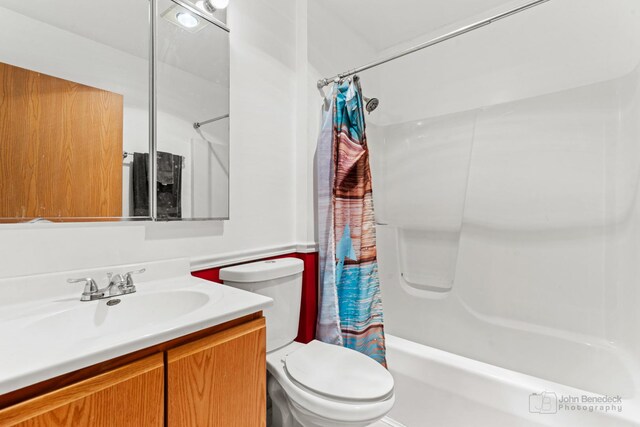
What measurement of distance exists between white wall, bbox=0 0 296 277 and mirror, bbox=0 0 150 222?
0.08m

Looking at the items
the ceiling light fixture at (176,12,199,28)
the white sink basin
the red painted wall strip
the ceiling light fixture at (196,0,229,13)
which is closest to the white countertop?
the white sink basin

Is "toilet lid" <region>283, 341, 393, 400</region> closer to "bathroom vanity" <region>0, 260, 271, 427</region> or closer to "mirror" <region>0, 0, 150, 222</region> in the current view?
"bathroom vanity" <region>0, 260, 271, 427</region>

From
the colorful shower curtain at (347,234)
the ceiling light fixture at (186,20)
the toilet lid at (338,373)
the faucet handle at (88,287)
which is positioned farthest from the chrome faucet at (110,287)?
the ceiling light fixture at (186,20)

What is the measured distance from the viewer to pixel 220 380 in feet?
2.59

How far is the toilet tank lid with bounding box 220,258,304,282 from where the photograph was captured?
124cm

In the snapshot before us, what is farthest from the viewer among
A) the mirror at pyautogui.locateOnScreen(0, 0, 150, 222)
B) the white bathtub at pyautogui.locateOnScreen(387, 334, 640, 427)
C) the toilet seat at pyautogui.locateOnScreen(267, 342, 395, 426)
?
the white bathtub at pyautogui.locateOnScreen(387, 334, 640, 427)

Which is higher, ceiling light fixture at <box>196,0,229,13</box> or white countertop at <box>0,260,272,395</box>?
ceiling light fixture at <box>196,0,229,13</box>

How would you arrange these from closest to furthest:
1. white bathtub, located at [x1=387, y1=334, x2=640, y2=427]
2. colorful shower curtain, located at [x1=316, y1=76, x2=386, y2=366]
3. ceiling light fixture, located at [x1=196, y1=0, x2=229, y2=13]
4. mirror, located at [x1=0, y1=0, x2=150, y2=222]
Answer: mirror, located at [x1=0, y1=0, x2=150, y2=222] → white bathtub, located at [x1=387, y1=334, x2=640, y2=427] → ceiling light fixture, located at [x1=196, y1=0, x2=229, y2=13] → colorful shower curtain, located at [x1=316, y1=76, x2=386, y2=366]

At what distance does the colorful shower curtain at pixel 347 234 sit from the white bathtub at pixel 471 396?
0.57ft

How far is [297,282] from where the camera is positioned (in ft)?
4.68

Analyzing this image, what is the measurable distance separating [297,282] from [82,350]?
92 cm

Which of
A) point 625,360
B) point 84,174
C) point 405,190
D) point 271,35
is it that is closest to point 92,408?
point 84,174

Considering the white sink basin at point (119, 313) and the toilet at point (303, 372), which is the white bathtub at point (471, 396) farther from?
the white sink basin at point (119, 313)

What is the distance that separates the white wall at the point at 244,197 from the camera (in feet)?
3.05
